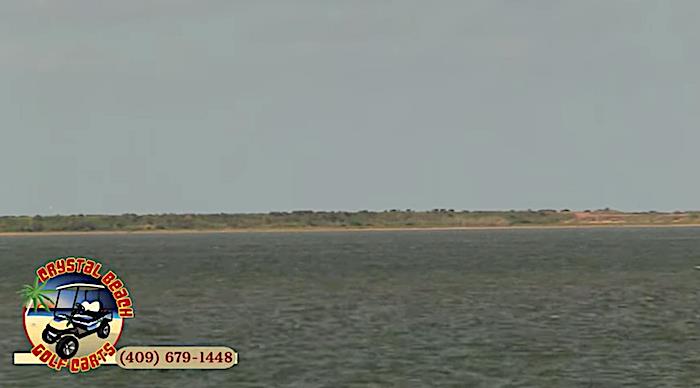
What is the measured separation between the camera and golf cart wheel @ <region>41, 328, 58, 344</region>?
3520cm

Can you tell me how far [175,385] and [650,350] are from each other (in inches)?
984

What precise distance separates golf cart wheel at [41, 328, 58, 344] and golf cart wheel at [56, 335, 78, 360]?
0.22 metres

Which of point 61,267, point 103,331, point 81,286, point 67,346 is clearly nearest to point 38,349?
point 67,346

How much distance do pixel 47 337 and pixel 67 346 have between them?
0.88 metres

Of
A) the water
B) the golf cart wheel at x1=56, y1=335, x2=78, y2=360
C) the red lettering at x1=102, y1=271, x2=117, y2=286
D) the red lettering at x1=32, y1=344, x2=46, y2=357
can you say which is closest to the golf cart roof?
the red lettering at x1=102, y1=271, x2=117, y2=286

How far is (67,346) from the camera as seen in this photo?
34.9 metres

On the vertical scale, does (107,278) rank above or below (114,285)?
above

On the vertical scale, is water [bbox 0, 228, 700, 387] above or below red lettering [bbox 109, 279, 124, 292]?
below

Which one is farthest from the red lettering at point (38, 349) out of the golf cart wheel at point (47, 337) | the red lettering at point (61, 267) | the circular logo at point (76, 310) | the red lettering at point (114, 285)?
the red lettering at point (61, 267)

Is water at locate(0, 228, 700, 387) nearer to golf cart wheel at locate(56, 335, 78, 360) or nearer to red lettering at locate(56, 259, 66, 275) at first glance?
golf cart wheel at locate(56, 335, 78, 360)

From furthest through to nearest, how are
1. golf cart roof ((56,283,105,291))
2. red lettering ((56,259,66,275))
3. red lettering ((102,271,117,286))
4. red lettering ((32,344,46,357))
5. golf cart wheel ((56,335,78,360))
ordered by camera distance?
golf cart wheel ((56,335,78,360)) < red lettering ((32,344,46,357)) < red lettering ((102,271,117,286)) < golf cart roof ((56,283,105,291)) < red lettering ((56,259,66,275))

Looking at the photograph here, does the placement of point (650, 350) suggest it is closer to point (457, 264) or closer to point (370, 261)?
point (457, 264)

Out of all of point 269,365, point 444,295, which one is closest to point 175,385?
point 269,365

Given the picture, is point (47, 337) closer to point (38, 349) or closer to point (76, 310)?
point (38, 349)
